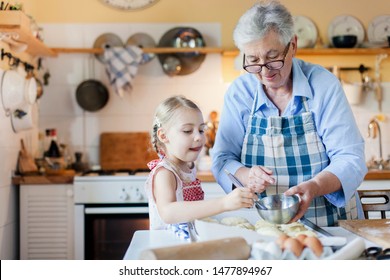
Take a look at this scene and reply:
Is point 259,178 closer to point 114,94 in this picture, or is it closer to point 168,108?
point 168,108

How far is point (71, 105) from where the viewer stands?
2.67 meters

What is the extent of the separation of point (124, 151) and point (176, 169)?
1.57m

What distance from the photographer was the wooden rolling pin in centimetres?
73

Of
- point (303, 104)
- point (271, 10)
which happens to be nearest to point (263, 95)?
point (303, 104)

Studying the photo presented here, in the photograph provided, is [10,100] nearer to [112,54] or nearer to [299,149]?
[112,54]

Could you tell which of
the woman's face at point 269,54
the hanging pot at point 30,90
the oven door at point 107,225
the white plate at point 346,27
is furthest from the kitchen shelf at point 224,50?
the woman's face at point 269,54

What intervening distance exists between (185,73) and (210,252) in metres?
1.97

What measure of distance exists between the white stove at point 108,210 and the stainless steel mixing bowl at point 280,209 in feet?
4.15

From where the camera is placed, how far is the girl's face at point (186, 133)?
1079 millimetres

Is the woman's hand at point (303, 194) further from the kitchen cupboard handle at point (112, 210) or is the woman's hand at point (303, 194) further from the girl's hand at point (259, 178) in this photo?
the kitchen cupboard handle at point (112, 210)

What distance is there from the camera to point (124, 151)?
2.64 m

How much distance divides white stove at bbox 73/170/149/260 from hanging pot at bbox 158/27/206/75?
65 centimetres

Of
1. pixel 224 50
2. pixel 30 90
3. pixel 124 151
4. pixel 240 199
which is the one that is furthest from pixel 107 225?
pixel 240 199

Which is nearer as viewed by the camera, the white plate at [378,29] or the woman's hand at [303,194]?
the woman's hand at [303,194]
